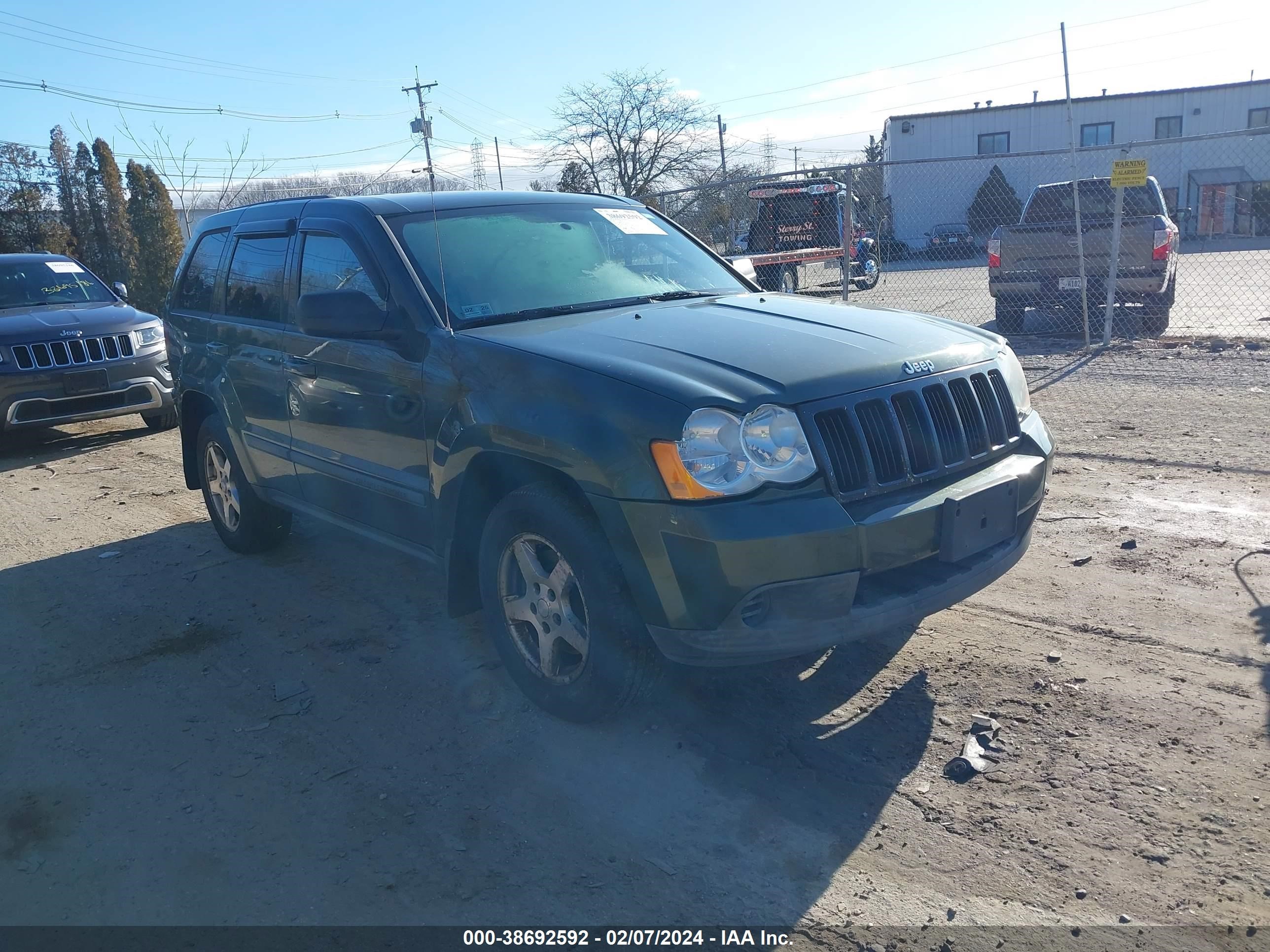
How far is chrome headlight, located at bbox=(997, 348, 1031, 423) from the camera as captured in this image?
3811mm

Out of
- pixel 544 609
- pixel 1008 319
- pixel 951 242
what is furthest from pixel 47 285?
pixel 951 242

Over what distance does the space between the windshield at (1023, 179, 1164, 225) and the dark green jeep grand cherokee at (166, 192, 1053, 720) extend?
924 cm

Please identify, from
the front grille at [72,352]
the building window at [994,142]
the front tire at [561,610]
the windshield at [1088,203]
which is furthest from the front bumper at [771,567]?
the building window at [994,142]

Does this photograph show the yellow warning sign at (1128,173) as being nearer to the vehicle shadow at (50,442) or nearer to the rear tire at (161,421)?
the rear tire at (161,421)

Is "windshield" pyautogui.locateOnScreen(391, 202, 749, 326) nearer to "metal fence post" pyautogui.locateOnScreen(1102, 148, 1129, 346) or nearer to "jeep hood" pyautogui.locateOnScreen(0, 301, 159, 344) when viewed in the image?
"metal fence post" pyautogui.locateOnScreen(1102, 148, 1129, 346)

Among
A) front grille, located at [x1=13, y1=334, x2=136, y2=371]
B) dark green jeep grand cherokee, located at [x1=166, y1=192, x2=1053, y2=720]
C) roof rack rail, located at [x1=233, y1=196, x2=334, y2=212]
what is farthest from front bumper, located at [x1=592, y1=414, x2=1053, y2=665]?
front grille, located at [x1=13, y1=334, x2=136, y2=371]

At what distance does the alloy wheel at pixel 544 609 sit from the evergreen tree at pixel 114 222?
21.4 metres

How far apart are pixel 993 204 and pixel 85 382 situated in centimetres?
3194

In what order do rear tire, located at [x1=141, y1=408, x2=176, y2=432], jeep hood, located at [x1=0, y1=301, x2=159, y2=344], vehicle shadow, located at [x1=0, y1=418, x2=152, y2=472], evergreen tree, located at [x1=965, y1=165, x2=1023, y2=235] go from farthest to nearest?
evergreen tree, located at [x1=965, y1=165, x2=1023, y2=235]
rear tire, located at [x1=141, y1=408, x2=176, y2=432]
vehicle shadow, located at [x1=0, y1=418, x2=152, y2=472]
jeep hood, located at [x1=0, y1=301, x2=159, y2=344]

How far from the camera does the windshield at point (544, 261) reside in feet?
13.3

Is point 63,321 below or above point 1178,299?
above

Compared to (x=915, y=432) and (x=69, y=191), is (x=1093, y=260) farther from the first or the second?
(x=69, y=191)

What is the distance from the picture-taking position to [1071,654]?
3.96 meters

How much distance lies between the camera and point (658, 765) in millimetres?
3414
